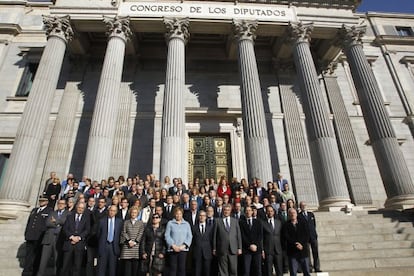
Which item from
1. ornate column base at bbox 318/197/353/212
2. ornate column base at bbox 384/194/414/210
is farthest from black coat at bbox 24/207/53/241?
ornate column base at bbox 384/194/414/210

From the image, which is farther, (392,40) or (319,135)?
(392,40)

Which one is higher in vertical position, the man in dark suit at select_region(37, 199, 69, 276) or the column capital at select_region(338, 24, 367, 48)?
the column capital at select_region(338, 24, 367, 48)

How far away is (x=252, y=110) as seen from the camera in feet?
45.2

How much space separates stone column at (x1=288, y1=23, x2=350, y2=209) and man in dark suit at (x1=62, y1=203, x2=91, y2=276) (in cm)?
1019

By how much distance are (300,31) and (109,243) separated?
1503 centimetres

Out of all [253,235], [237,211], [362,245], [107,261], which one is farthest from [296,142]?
[107,261]

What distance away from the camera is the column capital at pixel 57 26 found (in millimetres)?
15188

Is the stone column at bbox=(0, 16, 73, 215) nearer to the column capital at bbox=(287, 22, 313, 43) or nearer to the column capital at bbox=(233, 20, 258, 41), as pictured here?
the column capital at bbox=(233, 20, 258, 41)

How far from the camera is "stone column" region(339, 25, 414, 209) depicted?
12.7m

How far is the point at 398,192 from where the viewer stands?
12.7 metres

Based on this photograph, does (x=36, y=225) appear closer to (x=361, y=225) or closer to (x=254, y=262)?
(x=254, y=262)

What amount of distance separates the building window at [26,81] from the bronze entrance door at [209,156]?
1153 cm

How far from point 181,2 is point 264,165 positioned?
34.9 ft

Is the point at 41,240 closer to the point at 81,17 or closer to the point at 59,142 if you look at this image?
the point at 59,142
